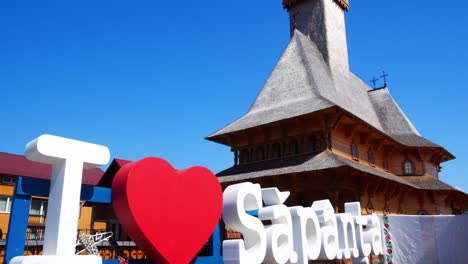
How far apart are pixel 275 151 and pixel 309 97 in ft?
10.7

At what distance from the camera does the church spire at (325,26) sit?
83.1ft

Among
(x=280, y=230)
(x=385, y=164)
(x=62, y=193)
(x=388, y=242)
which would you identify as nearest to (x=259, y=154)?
(x=385, y=164)

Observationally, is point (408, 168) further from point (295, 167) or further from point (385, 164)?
point (295, 167)

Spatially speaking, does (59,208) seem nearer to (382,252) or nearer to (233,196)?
(233,196)

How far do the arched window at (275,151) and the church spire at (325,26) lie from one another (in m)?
→ 7.28

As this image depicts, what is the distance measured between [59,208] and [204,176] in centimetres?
237

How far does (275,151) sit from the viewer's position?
1967 centimetres

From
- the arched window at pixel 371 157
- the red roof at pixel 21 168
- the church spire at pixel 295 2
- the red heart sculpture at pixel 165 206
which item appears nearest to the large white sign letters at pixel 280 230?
the red heart sculpture at pixel 165 206

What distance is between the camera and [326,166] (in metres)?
15.4

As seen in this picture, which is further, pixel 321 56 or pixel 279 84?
pixel 321 56

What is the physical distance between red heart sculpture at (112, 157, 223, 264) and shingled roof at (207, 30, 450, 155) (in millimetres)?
11529

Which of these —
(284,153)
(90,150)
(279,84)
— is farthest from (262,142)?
(90,150)

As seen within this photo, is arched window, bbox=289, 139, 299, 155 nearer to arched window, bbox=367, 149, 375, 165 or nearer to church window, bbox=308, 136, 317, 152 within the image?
church window, bbox=308, 136, 317, 152

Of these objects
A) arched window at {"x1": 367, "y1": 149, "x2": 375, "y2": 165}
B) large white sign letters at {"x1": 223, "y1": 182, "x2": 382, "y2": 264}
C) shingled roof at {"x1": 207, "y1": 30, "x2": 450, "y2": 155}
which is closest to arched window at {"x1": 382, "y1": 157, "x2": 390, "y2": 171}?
shingled roof at {"x1": 207, "y1": 30, "x2": 450, "y2": 155}
